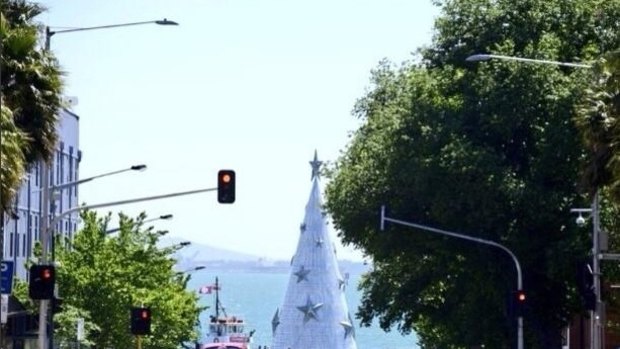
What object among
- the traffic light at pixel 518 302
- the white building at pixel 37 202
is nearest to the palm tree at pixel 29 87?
the traffic light at pixel 518 302

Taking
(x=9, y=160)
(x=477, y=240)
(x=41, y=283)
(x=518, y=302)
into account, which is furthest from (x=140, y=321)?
(x=9, y=160)

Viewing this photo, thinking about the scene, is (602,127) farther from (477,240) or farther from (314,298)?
(314,298)

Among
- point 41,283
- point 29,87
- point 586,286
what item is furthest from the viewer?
point 586,286

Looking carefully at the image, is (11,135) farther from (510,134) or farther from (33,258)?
(33,258)

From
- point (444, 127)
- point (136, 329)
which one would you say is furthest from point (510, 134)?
point (136, 329)

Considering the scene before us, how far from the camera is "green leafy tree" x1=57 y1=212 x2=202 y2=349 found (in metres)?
76.8

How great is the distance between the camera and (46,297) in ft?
155

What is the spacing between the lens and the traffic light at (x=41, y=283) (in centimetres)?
4706

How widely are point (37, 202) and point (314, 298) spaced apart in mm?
33567

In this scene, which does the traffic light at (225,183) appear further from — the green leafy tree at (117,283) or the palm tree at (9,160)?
the green leafy tree at (117,283)

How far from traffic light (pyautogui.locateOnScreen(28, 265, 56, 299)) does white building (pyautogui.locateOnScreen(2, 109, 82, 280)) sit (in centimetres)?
3149

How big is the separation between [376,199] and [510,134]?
5.66 metres

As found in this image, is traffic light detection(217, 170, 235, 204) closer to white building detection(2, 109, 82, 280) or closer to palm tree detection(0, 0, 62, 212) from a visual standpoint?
palm tree detection(0, 0, 62, 212)

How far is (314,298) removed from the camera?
4995 inches
